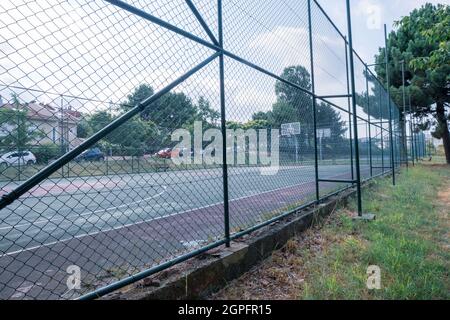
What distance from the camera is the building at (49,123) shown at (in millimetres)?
2031

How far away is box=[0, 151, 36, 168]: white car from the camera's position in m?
2.19

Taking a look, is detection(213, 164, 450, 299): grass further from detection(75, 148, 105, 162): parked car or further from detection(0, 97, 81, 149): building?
detection(0, 97, 81, 149): building

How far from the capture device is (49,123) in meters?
2.19

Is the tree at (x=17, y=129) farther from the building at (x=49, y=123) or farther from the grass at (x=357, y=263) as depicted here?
the grass at (x=357, y=263)

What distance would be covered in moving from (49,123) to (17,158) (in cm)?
36

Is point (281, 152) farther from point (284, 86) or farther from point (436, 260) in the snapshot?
point (436, 260)

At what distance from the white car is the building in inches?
4.4

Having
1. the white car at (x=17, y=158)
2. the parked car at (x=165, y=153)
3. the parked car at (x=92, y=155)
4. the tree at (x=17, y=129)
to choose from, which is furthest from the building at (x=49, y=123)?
the parked car at (x=165, y=153)

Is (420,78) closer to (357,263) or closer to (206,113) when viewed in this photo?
(357,263)

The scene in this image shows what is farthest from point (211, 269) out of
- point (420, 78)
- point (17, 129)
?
point (420, 78)

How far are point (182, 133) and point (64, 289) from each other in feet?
6.15

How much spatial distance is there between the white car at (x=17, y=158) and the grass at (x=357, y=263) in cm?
173
